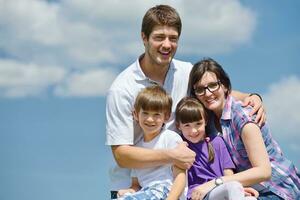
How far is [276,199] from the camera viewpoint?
7574 mm

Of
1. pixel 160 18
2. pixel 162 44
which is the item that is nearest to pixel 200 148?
pixel 162 44

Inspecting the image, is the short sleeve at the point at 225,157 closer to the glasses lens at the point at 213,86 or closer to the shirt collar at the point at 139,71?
the glasses lens at the point at 213,86

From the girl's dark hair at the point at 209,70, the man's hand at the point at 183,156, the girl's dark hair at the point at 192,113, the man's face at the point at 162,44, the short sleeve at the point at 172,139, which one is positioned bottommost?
the man's hand at the point at 183,156

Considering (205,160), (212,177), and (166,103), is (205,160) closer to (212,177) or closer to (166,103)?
(212,177)

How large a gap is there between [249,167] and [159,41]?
1992mm

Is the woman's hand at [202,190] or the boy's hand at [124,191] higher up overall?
the boy's hand at [124,191]

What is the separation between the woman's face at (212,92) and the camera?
7.77 metres

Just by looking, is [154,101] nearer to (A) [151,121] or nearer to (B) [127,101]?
(A) [151,121]

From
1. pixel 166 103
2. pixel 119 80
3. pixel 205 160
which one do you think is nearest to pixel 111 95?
pixel 119 80

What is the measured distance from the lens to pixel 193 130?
25.3ft

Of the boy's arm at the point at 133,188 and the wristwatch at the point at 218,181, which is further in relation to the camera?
the boy's arm at the point at 133,188

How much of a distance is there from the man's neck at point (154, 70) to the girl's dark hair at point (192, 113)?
68 centimetres

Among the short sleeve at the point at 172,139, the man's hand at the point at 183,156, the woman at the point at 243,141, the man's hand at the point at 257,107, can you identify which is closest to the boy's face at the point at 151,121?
the short sleeve at the point at 172,139

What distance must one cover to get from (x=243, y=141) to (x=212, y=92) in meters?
0.77
